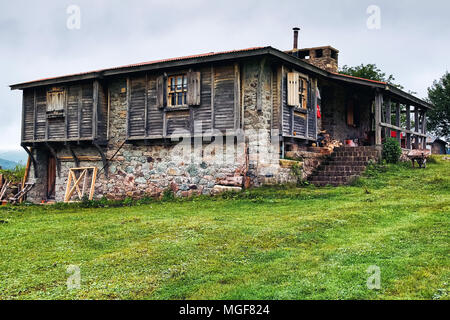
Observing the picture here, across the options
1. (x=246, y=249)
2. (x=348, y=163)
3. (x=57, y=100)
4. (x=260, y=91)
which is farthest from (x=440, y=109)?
(x=246, y=249)

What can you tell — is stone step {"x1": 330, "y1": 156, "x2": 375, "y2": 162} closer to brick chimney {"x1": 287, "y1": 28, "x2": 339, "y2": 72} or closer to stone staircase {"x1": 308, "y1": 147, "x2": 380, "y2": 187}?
stone staircase {"x1": 308, "y1": 147, "x2": 380, "y2": 187}

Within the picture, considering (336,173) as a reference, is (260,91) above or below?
above

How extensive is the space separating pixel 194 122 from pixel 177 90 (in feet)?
4.90

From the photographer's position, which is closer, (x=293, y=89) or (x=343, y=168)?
(x=293, y=89)

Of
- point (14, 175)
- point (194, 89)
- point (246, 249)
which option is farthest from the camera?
point (14, 175)

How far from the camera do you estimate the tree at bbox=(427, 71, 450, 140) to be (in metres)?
38.2

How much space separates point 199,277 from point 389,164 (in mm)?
12366

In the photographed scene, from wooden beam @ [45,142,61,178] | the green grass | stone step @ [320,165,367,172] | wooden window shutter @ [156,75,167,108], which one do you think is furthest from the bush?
wooden beam @ [45,142,61,178]

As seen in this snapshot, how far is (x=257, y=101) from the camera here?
14609 mm

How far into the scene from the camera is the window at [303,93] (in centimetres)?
1627

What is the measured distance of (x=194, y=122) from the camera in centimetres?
1548

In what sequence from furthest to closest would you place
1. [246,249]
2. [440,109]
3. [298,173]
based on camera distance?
[440,109] < [298,173] < [246,249]

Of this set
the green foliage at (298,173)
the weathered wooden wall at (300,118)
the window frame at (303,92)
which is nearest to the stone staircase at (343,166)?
the green foliage at (298,173)

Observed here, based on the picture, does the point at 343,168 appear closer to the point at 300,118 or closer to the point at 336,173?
the point at 336,173
